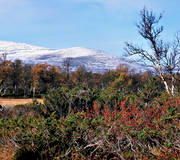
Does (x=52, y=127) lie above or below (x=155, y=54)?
below

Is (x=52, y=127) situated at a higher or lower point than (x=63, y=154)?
higher

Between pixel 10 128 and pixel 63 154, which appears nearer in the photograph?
pixel 63 154

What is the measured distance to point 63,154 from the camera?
202 inches

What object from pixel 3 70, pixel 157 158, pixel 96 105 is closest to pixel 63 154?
pixel 157 158

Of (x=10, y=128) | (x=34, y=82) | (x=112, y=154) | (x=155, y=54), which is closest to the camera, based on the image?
(x=112, y=154)

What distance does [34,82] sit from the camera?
1951 inches

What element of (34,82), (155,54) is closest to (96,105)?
(155,54)

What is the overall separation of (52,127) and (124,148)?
163 cm

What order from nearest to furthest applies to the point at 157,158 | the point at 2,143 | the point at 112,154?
1. the point at 157,158
2. the point at 112,154
3. the point at 2,143

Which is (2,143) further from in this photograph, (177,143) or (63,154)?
(177,143)

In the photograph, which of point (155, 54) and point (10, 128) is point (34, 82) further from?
point (10, 128)

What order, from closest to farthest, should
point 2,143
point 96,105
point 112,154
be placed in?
point 112,154, point 2,143, point 96,105

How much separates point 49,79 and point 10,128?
164 feet

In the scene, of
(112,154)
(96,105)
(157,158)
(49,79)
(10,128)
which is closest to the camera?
(157,158)
